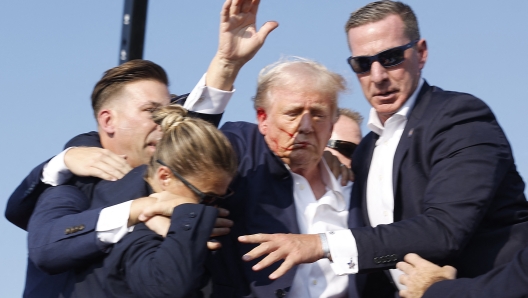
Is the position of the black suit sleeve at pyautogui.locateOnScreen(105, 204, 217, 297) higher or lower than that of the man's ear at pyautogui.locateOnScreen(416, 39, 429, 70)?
lower

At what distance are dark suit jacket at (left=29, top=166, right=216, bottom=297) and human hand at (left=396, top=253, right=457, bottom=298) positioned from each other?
813 mm

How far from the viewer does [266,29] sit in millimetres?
4332

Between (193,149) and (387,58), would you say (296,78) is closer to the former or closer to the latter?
(387,58)

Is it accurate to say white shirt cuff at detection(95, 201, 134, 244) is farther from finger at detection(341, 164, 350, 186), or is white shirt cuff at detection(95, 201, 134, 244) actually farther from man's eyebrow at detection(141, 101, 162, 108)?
finger at detection(341, 164, 350, 186)

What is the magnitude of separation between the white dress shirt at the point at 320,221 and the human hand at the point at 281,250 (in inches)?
16.9

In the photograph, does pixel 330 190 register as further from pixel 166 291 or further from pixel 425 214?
pixel 166 291

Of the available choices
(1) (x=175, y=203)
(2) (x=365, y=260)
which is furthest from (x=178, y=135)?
(2) (x=365, y=260)

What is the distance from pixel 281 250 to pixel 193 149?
0.54 meters

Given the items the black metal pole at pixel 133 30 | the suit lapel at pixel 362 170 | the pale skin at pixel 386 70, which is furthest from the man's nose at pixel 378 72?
the black metal pole at pixel 133 30

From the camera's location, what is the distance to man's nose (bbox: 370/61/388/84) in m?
4.37

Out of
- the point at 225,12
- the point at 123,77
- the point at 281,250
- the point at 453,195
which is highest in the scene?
the point at 225,12

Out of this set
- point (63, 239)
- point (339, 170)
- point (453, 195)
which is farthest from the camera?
point (339, 170)

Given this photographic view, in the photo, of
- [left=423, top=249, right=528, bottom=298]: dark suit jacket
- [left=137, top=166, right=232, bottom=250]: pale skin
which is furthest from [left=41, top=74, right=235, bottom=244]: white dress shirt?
[left=423, top=249, right=528, bottom=298]: dark suit jacket

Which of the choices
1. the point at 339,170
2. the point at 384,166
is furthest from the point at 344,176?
the point at 384,166
